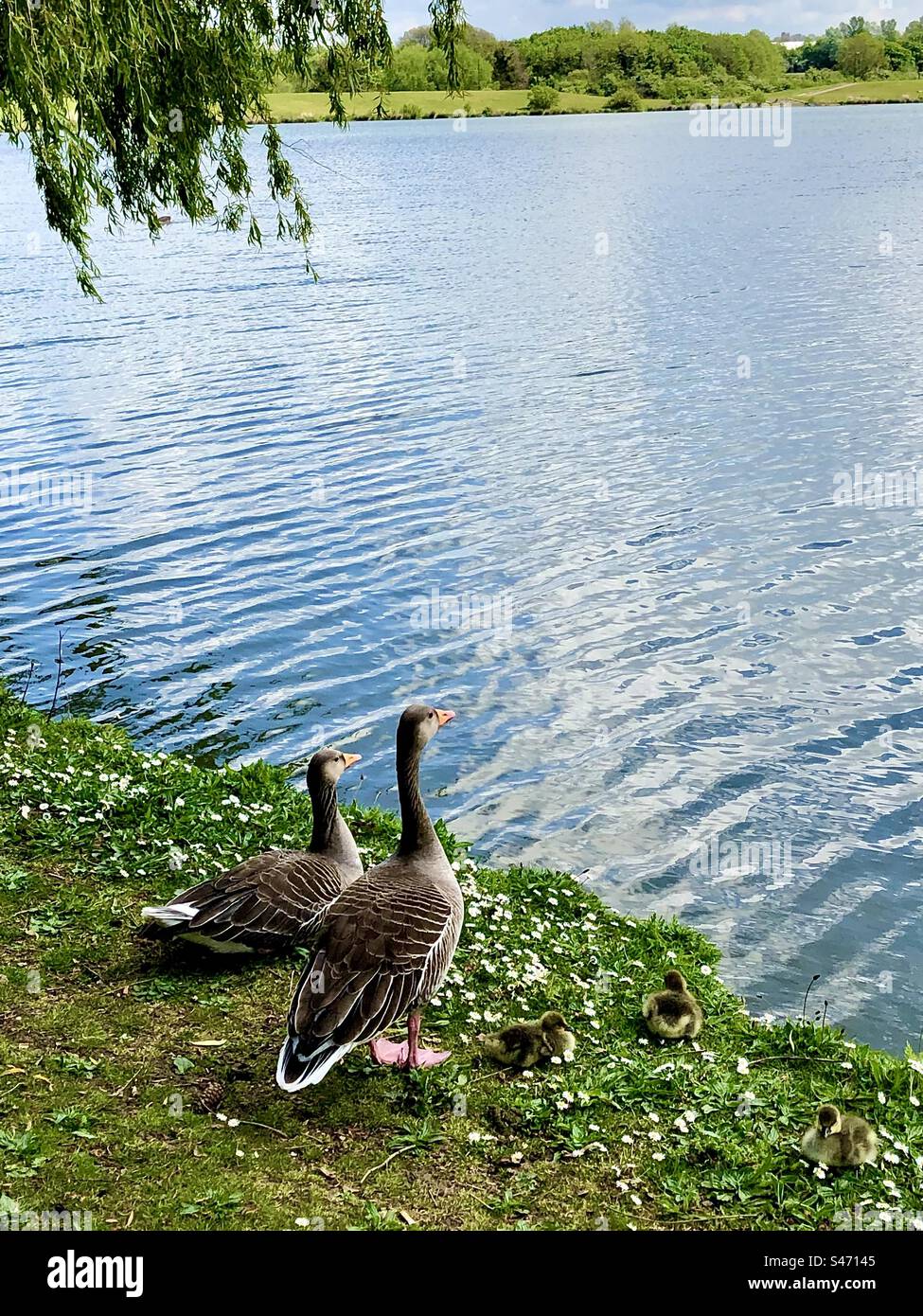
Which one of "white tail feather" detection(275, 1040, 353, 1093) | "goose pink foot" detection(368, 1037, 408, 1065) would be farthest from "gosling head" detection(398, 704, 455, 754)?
"white tail feather" detection(275, 1040, 353, 1093)

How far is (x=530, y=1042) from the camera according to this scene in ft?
24.7

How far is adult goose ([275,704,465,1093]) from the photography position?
255 inches

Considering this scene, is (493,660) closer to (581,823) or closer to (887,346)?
(581,823)

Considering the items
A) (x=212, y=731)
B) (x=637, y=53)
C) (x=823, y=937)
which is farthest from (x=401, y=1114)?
(x=637, y=53)

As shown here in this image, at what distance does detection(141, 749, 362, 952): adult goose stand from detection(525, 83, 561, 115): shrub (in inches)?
8185

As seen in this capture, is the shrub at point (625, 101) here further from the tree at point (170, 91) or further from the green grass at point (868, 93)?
the tree at point (170, 91)

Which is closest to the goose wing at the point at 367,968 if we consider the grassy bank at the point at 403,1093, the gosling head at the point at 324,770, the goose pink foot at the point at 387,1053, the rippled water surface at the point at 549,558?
the goose pink foot at the point at 387,1053

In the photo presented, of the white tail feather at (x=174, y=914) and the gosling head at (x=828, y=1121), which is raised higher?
the white tail feather at (x=174, y=914)

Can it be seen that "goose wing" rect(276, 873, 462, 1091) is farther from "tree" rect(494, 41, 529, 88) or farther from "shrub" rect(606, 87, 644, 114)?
"shrub" rect(606, 87, 644, 114)

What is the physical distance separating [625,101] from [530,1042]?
208758 mm

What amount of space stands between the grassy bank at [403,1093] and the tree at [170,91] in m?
6.62

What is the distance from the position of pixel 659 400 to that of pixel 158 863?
925 inches

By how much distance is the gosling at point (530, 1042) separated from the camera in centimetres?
752

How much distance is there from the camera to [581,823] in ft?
41.3
